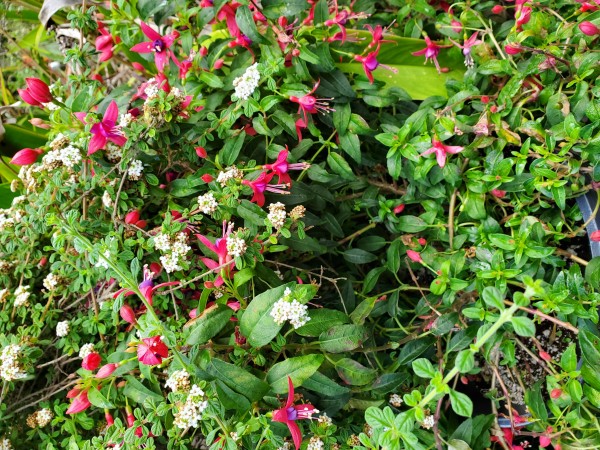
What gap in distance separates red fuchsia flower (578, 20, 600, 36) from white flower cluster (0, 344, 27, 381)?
41.6 inches

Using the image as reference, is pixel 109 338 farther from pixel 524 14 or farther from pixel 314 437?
pixel 524 14

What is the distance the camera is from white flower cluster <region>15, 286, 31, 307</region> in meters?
0.96

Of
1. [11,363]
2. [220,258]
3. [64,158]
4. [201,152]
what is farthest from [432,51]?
[11,363]

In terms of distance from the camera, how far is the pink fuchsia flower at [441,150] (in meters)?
0.92

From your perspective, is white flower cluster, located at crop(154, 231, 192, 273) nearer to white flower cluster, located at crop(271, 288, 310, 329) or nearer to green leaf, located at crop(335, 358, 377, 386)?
white flower cluster, located at crop(271, 288, 310, 329)

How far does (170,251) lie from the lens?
2.81 feet

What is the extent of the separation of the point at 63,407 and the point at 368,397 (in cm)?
54

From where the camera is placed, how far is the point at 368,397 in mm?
966

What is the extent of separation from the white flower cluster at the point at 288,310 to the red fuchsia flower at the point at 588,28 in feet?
2.03

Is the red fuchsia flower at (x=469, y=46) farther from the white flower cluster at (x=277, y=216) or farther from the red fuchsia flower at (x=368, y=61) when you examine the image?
the white flower cluster at (x=277, y=216)

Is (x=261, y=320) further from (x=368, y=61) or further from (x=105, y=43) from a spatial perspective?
(x=105, y=43)

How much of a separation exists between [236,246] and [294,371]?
206 millimetres

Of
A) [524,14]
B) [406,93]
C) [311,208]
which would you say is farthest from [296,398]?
[524,14]

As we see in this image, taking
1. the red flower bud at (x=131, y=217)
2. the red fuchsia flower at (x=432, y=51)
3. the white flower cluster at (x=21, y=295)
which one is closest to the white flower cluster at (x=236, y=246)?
the red flower bud at (x=131, y=217)
